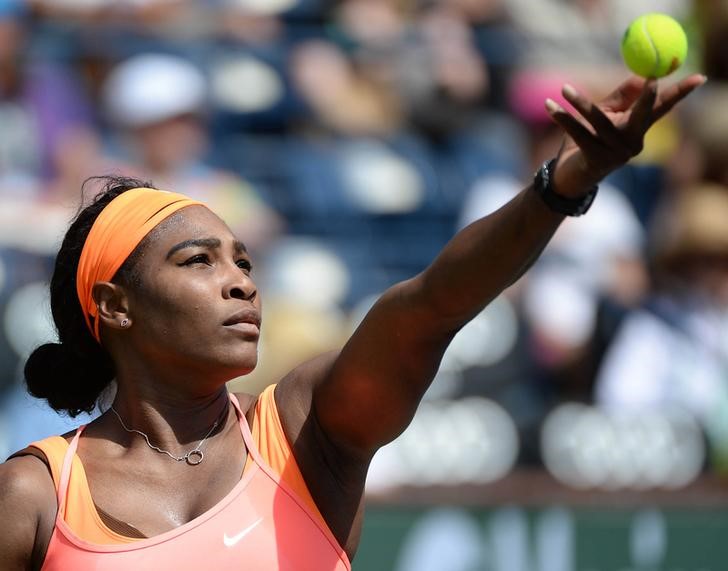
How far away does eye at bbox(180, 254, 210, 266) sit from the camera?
288cm

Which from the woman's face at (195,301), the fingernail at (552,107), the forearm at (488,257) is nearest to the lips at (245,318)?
the woman's face at (195,301)

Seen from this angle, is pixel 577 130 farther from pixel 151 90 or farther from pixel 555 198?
pixel 151 90

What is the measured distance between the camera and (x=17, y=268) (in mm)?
6352

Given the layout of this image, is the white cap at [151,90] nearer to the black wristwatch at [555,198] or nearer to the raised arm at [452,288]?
the raised arm at [452,288]

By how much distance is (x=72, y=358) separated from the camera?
3.09 meters

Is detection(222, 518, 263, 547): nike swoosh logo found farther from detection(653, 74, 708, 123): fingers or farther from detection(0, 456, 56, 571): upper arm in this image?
detection(653, 74, 708, 123): fingers

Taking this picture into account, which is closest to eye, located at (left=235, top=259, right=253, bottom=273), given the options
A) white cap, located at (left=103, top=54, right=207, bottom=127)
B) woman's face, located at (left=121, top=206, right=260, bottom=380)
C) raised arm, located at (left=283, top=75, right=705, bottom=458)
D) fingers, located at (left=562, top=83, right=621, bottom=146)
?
woman's face, located at (left=121, top=206, right=260, bottom=380)

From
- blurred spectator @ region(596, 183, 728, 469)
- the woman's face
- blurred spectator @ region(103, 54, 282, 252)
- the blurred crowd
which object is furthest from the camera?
blurred spectator @ region(103, 54, 282, 252)

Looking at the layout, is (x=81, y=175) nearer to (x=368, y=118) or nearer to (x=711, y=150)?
(x=368, y=118)

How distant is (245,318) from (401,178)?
198 inches

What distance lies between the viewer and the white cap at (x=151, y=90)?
7223 millimetres

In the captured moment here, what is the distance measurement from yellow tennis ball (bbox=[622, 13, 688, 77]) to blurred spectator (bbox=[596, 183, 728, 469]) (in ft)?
13.4

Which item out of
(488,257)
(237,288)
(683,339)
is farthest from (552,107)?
(683,339)

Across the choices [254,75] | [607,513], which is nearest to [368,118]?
[254,75]
